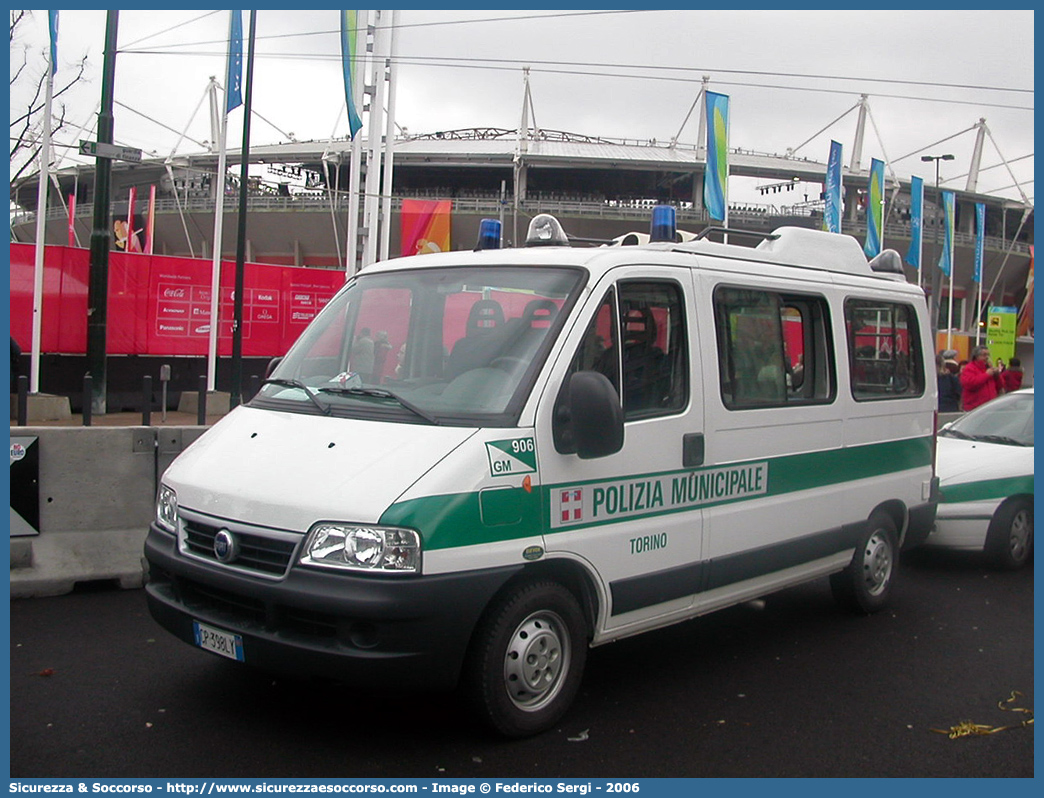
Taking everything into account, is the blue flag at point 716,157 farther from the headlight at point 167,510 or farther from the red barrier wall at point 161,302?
the headlight at point 167,510

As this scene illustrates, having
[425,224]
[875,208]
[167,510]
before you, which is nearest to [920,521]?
[167,510]

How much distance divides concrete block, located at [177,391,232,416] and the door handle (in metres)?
15.9

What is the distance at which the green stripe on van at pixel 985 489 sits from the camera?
27.0 feet

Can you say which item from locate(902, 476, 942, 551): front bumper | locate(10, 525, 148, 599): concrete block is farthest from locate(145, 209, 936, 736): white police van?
locate(10, 525, 148, 599): concrete block

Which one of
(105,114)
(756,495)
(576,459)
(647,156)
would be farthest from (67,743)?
Answer: (647,156)

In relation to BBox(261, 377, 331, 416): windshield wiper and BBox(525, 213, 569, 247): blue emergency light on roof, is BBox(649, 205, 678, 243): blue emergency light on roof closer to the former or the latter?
BBox(525, 213, 569, 247): blue emergency light on roof

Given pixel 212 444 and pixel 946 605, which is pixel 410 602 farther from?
pixel 946 605

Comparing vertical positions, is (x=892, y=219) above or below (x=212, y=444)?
above

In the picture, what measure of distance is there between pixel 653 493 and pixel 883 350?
2751mm

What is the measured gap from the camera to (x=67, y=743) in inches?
167

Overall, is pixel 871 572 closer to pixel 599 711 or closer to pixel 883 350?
pixel 883 350

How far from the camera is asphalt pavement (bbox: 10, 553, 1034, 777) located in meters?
4.17

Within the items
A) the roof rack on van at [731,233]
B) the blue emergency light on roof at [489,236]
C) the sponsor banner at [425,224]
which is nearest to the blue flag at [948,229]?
the sponsor banner at [425,224]

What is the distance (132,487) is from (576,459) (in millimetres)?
4061
